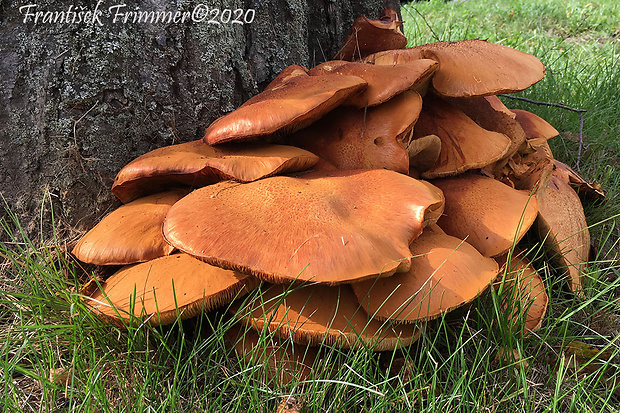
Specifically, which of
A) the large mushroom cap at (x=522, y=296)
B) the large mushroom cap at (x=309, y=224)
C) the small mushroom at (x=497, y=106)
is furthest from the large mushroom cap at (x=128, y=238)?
the small mushroom at (x=497, y=106)

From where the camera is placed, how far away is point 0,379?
163cm

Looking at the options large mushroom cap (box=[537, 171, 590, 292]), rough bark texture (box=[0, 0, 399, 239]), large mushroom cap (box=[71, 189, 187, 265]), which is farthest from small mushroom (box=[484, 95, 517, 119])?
large mushroom cap (box=[71, 189, 187, 265])

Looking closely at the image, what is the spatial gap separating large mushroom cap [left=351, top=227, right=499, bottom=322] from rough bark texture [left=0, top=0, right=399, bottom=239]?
1.21 metres

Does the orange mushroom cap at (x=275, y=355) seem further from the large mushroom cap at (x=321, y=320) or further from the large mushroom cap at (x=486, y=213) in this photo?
the large mushroom cap at (x=486, y=213)

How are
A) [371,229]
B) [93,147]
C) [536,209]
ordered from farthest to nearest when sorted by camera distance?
1. [93,147]
2. [536,209]
3. [371,229]

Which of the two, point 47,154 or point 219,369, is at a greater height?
point 47,154

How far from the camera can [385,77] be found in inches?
75.7

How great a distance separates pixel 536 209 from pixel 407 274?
0.69 metres

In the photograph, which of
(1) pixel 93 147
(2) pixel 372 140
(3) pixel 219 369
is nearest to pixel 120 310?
(3) pixel 219 369

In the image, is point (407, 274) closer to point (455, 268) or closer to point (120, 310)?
point (455, 268)

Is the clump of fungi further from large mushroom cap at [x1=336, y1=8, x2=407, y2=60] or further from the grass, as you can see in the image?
large mushroom cap at [x1=336, y1=8, x2=407, y2=60]

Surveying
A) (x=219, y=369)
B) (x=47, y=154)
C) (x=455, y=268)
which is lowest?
(x=219, y=369)

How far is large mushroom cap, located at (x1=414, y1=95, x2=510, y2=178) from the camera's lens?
6.71ft

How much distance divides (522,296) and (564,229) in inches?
20.6
